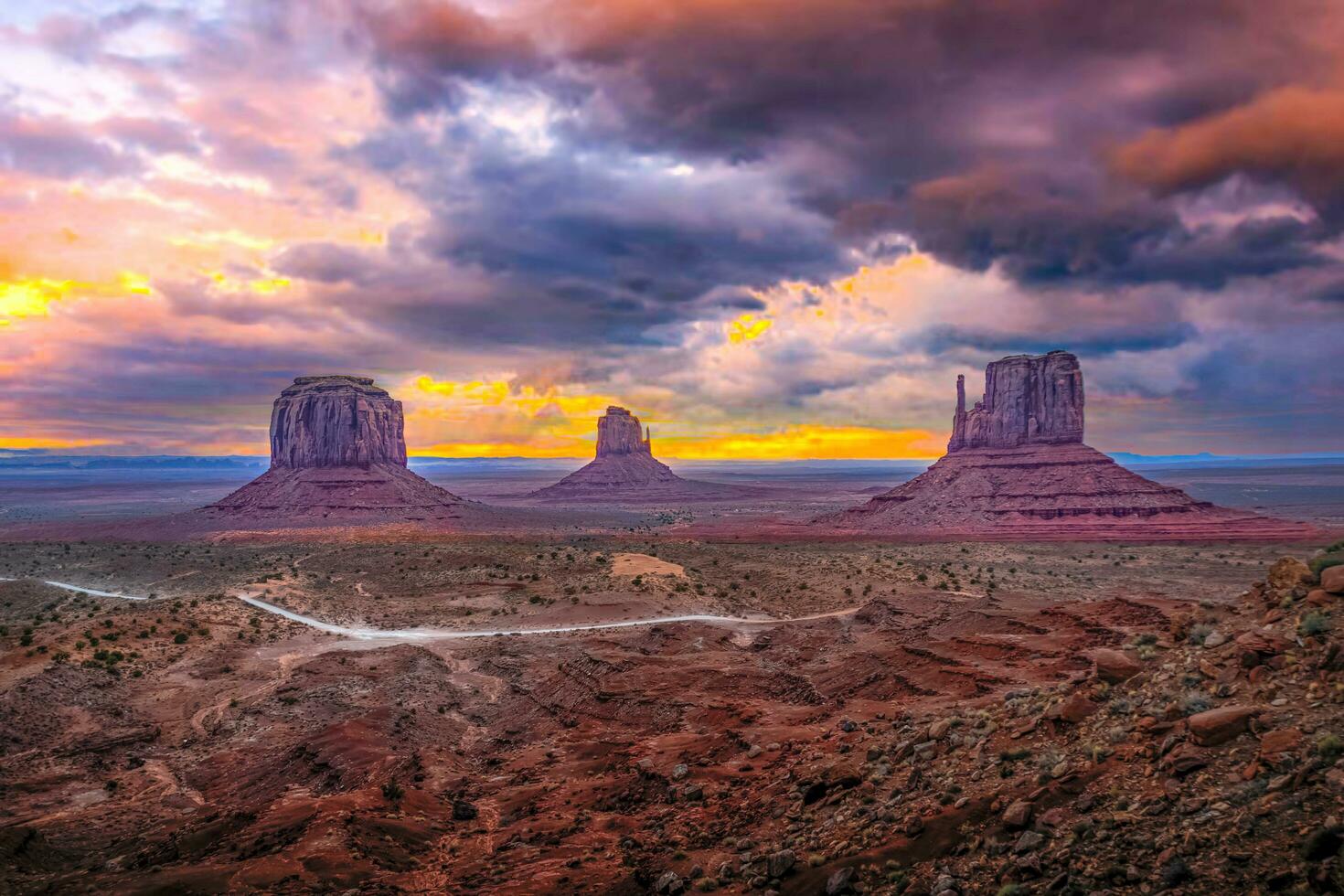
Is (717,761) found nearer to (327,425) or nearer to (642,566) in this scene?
(642,566)

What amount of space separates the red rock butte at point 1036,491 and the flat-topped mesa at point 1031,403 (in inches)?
5.9

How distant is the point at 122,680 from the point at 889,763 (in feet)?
114

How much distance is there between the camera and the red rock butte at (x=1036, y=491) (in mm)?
96875

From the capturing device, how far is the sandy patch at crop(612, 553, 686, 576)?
63241mm

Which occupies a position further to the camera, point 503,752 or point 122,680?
point 122,680

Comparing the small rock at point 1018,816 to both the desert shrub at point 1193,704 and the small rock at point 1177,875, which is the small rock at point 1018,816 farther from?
the desert shrub at point 1193,704

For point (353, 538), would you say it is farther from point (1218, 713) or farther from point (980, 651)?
point (1218, 713)

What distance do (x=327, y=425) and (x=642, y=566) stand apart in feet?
360

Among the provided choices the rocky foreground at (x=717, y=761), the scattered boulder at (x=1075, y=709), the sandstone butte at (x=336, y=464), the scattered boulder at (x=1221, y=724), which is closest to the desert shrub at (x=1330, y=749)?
the rocky foreground at (x=717, y=761)

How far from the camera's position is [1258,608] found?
595 inches

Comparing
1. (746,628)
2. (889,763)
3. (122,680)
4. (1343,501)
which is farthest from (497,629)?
(1343,501)

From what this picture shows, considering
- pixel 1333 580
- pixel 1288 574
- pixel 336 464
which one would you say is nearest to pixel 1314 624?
pixel 1333 580

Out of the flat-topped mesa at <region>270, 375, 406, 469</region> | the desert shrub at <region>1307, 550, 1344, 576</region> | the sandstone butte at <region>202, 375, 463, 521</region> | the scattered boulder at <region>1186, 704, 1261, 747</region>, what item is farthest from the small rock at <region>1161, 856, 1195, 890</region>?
the flat-topped mesa at <region>270, 375, 406, 469</region>

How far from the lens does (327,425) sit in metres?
150
